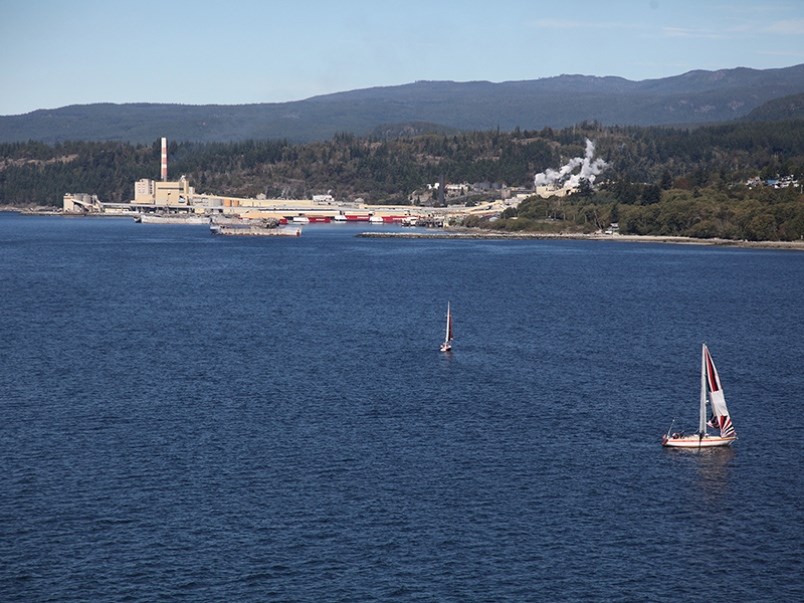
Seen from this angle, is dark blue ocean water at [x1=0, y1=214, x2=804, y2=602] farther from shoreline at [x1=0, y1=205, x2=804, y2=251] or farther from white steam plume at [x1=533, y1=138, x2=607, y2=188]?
white steam plume at [x1=533, y1=138, x2=607, y2=188]

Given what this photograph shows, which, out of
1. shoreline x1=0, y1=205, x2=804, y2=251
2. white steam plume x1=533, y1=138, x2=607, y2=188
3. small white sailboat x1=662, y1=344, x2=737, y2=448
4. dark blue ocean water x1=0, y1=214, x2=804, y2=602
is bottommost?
shoreline x1=0, y1=205, x2=804, y2=251

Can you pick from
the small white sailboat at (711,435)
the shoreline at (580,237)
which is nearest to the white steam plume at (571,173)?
the shoreline at (580,237)

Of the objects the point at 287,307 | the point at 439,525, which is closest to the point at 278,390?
the point at 439,525

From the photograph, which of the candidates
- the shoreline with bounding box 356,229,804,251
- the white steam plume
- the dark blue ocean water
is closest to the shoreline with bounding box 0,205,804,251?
the shoreline with bounding box 356,229,804,251

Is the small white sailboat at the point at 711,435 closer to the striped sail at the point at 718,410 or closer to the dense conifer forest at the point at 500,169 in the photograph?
the striped sail at the point at 718,410

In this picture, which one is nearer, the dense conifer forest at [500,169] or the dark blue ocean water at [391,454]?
the dark blue ocean water at [391,454]

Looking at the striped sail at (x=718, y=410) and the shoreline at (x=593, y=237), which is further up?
the striped sail at (x=718, y=410)

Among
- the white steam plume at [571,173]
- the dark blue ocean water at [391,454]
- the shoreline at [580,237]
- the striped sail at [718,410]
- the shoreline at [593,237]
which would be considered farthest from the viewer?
the white steam plume at [571,173]
